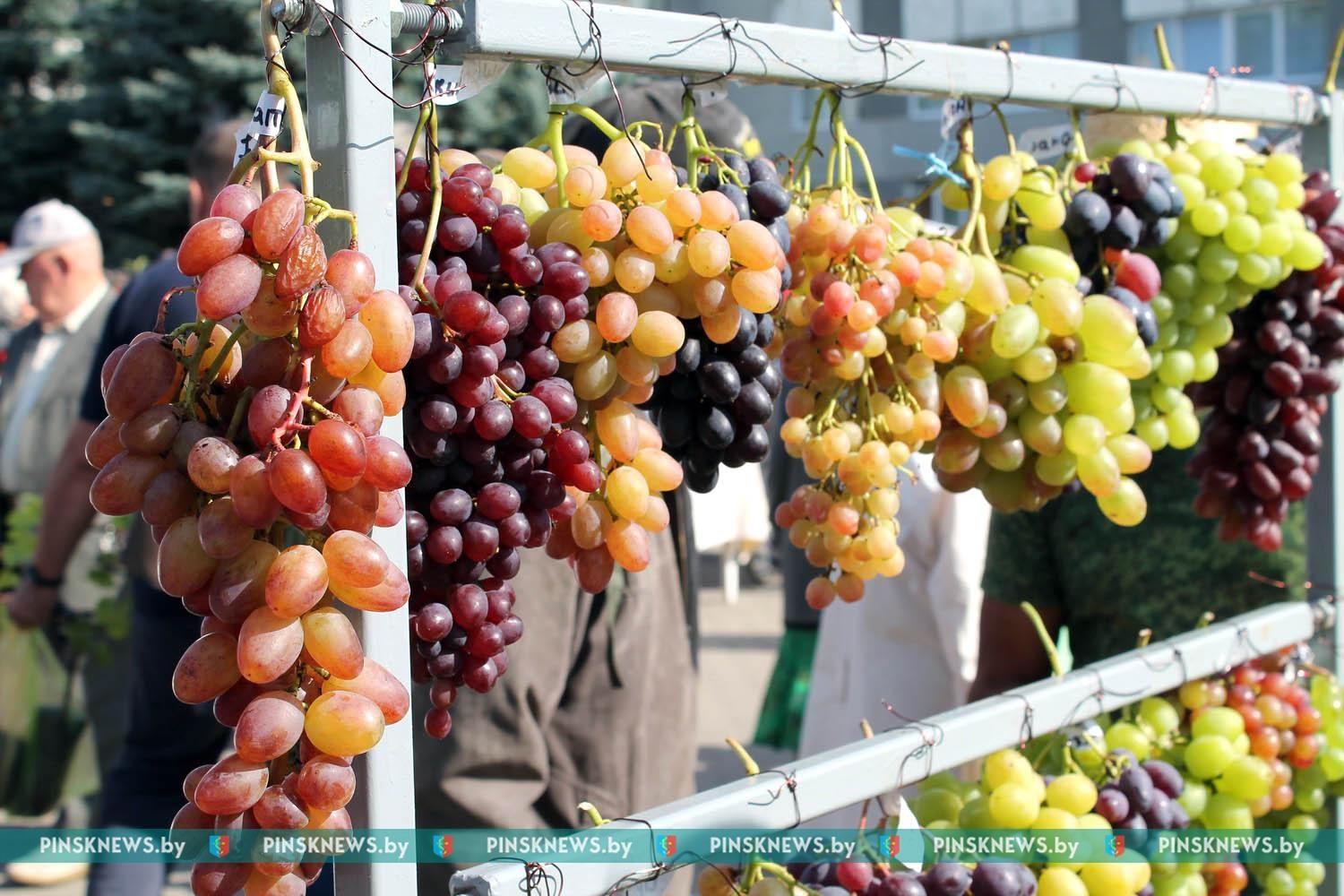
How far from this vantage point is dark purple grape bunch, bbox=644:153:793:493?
1093 millimetres

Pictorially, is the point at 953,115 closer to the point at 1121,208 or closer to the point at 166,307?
the point at 1121,208

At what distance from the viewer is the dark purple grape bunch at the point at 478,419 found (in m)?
0.95

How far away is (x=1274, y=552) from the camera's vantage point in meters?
2.01

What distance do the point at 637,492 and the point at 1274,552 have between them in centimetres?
136

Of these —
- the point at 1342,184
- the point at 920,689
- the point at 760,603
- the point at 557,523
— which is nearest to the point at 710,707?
the point at 760,603

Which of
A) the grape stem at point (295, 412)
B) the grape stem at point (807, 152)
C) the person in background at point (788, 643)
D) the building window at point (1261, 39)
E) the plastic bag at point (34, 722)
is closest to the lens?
the grape stem at point (295, 412)

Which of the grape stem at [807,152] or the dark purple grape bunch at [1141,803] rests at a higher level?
the grape stem at [807,152]

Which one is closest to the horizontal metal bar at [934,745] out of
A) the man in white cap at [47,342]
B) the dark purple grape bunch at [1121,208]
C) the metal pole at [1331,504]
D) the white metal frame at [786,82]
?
the white metal frame at [786,82]

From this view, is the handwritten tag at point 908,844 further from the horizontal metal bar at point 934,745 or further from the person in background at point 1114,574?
the person in background at point 1114,574

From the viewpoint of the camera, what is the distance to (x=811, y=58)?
123cm

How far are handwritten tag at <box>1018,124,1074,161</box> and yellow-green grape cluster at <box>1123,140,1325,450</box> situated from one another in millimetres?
70

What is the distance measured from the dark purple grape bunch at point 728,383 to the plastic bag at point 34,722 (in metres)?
2.91

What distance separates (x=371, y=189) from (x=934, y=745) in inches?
30.4

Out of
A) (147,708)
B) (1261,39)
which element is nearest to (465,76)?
(147,708)
